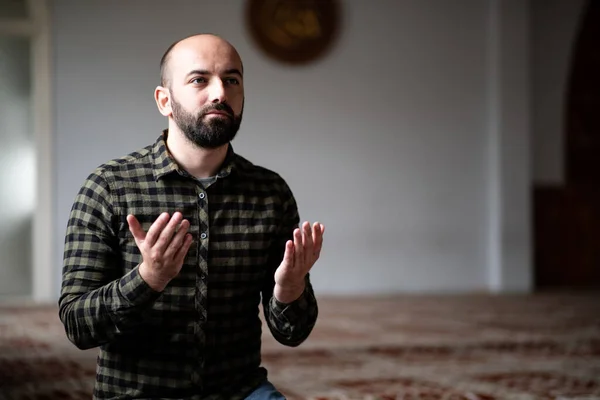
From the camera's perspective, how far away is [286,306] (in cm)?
155

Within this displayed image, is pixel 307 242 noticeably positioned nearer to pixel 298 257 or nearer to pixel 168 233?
pixel 298 257

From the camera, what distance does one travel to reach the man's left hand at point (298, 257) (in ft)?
4.67

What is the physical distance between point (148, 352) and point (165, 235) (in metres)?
0.32

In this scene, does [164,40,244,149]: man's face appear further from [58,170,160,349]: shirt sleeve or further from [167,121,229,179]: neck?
[58,170,160,349]: shirt sleeve

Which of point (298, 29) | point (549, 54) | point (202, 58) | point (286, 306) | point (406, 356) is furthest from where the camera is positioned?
point (549, 54)

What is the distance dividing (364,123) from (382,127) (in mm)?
184

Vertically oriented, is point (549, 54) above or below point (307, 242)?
above

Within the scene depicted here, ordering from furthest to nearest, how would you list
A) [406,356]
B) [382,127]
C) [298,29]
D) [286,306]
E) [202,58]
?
1. [382,127]
2. [298,29]
3. [406,356]
4. [286,306]
5. [202,58]

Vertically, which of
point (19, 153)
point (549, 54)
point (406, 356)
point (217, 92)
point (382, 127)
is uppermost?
point (549, 54)

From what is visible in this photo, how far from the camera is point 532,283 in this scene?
7680 mm

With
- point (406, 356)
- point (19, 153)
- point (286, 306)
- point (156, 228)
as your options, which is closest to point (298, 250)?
point (286, 306)

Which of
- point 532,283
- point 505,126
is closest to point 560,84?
point 505,126

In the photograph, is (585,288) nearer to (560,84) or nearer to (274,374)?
(560,84)

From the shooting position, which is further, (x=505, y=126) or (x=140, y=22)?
(x=505, y=126)
